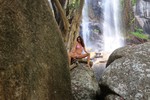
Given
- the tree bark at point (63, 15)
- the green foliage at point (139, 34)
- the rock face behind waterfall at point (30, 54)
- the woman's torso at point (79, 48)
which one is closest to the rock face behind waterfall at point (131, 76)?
the woman's torso at point (79, 48)

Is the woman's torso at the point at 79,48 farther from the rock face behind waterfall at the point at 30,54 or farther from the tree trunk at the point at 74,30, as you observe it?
the rock face behind waterfall at the point at 30,54

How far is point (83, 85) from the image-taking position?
26.8ft

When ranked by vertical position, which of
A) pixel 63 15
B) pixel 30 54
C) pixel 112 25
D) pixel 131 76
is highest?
pixel 30 54

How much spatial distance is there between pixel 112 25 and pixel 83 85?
27.2 m

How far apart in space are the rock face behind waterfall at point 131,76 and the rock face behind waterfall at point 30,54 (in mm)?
2351

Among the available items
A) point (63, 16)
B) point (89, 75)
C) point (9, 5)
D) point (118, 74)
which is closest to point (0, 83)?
point (9, 5)

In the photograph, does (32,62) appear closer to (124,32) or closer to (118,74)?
(118,74)

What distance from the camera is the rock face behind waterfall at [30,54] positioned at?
12.4 feet

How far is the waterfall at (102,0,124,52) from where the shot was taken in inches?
1284

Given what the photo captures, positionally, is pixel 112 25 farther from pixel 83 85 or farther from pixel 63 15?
pixel 83 85

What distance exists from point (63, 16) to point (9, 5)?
5.38m

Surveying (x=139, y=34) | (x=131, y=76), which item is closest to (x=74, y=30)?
(x=131, y=76)

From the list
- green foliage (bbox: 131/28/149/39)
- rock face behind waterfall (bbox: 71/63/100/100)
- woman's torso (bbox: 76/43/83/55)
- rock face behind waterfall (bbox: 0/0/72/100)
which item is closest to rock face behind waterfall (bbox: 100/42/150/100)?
rock face behind waterfall (bbox: 71/63/100/100)

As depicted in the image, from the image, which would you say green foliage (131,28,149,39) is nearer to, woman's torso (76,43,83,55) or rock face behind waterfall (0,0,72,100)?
woman's torso (76,43,83,55)
